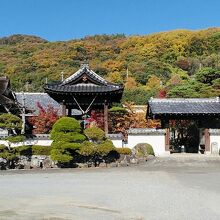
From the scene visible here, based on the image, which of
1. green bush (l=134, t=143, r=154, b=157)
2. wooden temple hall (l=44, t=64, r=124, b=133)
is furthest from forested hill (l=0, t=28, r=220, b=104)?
green bush (l=134, t=143, r=154, b=157)

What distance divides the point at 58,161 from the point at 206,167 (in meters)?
7.55

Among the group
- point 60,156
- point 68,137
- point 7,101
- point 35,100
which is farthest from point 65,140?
point 35,100

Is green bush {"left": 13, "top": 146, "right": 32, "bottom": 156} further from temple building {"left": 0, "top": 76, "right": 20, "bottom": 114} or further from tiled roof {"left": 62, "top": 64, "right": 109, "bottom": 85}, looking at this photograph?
tiled roof {"left": 62, "top": 64, "right": 109, "bottom": 85}

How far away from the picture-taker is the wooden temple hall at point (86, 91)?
2550 centimetres

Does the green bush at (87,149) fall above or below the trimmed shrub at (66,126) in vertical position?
below

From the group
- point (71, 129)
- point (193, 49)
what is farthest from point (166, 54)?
point (71, 129)

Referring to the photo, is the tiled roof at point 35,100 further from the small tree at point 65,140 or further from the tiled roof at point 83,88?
the small tree at point 65,140

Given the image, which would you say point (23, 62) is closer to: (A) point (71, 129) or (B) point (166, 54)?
(B) point (166, 54)

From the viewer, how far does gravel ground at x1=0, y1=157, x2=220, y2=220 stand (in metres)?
8.73

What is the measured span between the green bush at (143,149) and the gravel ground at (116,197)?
20.5 feet

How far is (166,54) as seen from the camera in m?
84.9

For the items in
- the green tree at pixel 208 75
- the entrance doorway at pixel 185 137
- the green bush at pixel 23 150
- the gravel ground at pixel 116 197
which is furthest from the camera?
the green tree at pixel 208 75

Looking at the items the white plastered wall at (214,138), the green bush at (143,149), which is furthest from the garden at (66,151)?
the white plastered wall at (214,138)

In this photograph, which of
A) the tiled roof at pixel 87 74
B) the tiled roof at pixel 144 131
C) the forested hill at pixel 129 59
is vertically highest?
the forested hill at pixel 129 59
